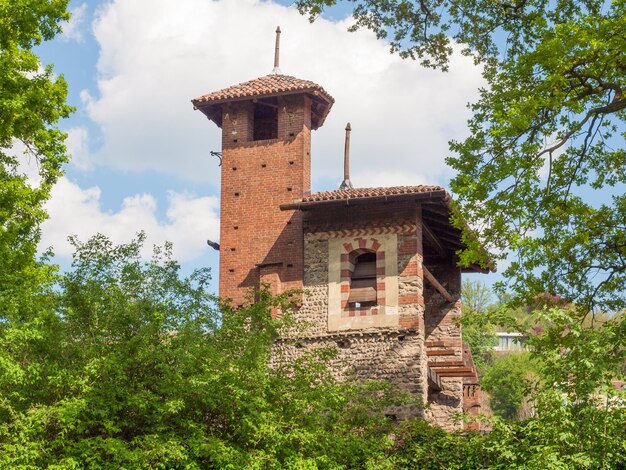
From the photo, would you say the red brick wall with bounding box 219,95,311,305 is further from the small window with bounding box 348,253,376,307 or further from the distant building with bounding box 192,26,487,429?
the small window with bounding box 348,253,376,307

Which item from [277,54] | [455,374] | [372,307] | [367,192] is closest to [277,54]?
[277,54]

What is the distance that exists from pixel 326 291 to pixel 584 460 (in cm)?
988

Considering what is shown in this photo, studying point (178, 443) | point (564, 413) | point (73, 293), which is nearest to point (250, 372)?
point (178, 443)

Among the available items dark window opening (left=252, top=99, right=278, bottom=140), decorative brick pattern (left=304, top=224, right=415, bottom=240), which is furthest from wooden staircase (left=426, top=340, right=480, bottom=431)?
dark window opening (left=252, top=99, right=278, bottom=140)

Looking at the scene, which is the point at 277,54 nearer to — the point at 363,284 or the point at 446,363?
the point at 363,284

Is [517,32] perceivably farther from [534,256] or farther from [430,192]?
[430,192]

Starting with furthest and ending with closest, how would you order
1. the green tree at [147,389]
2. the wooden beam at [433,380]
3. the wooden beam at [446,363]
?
the wooden beam at [446,363], the wooden beam at [433,380], the green tree at [147,389]

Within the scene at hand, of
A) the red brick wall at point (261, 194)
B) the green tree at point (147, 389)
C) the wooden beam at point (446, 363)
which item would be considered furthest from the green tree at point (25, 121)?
the wooden beam at point (446, 363)

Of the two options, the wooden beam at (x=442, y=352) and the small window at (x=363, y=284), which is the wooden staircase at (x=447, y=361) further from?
the small window at (x=363, y=284)

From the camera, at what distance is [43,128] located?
626 inches

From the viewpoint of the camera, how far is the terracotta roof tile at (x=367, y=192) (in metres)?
18.8

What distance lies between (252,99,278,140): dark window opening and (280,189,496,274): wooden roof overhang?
8.84ft

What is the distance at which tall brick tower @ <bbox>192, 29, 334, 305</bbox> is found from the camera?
20.2 m

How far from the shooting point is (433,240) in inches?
838
